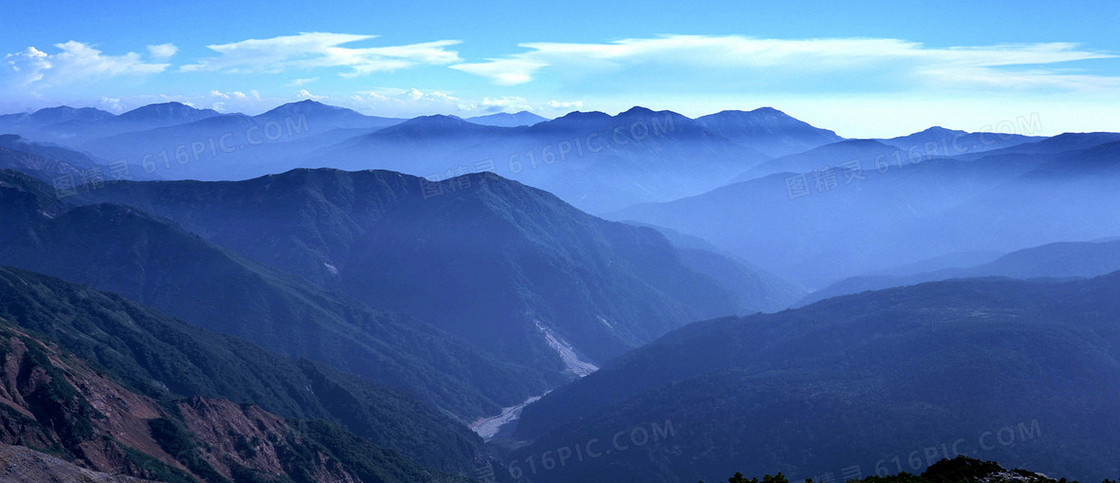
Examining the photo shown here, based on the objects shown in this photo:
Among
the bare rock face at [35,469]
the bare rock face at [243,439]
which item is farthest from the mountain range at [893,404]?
the bare rock face at [35,469]

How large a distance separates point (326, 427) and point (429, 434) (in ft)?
147

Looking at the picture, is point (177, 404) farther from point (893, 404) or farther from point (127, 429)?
point (893, 404)

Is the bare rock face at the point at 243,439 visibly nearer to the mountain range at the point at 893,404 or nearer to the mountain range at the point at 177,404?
the mountain range at the point at 177,404

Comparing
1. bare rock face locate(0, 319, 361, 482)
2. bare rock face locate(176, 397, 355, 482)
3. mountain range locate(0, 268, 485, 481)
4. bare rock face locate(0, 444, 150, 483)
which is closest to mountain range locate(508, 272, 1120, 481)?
mountain range locate(0, 268, 485, 481)

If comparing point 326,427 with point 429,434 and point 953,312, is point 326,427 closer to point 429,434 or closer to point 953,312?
point 429,434

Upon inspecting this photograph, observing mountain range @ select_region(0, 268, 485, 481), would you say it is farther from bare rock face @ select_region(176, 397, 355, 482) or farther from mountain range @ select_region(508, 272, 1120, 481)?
mountain range @ select_region(508, 272, 1120, 481)

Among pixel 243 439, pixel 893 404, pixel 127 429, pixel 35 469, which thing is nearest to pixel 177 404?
pixel 243 439

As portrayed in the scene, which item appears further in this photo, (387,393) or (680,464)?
(387,393)

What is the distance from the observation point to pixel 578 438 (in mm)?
179750

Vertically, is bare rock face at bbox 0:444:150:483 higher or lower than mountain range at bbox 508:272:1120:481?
higher

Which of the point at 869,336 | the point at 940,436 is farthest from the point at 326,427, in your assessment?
the point at 869,336

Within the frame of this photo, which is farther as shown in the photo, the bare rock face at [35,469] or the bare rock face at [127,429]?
the bare rock face at [127,429]

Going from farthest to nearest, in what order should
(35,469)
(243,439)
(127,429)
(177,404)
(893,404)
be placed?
(893,404)
(243,439)
(177,404)
(127,429)
(35,469)

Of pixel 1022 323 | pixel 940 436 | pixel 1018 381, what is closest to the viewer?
pixel 940 436
